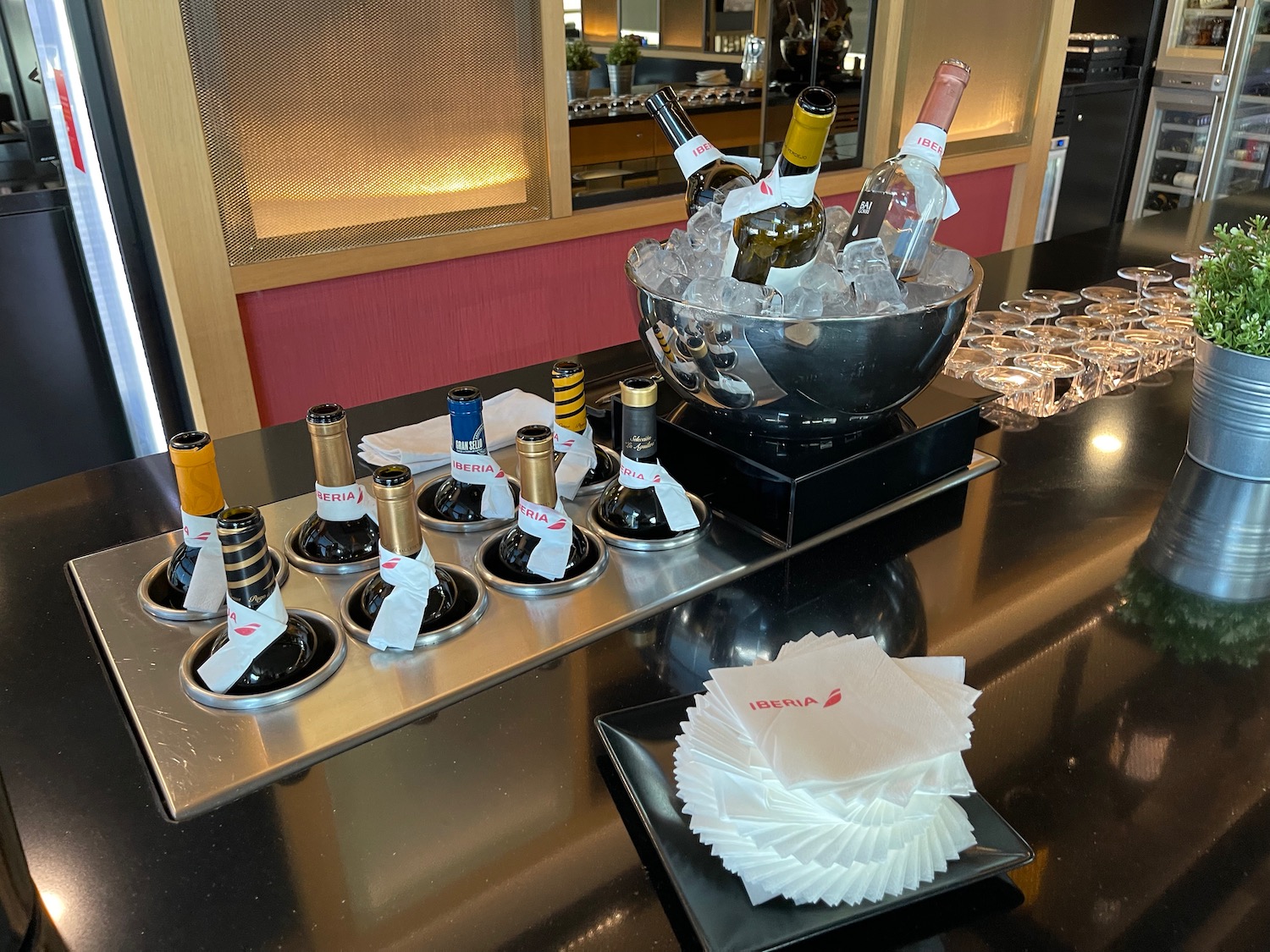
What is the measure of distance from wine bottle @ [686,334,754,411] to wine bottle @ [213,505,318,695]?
32cm

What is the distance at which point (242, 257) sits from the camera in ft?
6.51

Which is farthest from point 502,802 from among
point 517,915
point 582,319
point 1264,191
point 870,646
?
point 1264,191

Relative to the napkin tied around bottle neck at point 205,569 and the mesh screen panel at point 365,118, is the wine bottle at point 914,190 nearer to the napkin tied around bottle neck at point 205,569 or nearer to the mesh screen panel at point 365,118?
the napkin tied around bottle neck at point 205,569

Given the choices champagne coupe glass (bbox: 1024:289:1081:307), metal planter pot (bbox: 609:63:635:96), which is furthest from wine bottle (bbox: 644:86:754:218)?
metal planter pot (bbox: 609:63:635:96)

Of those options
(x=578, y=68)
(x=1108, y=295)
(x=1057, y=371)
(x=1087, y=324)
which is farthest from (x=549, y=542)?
(x=578, y=68)

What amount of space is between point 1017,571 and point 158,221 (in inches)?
68.2

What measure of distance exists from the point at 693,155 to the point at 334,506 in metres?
0.50

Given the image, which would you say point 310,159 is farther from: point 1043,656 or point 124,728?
point 1043,656

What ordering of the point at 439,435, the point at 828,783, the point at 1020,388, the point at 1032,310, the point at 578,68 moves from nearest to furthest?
the point at 828,783 → the point at 439,435 → the point at 1020,388 → the point at 1032,310 → the point at 578,68

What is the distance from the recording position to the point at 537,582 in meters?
0.84

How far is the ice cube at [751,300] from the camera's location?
31.7 inches

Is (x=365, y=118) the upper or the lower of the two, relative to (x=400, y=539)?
upper

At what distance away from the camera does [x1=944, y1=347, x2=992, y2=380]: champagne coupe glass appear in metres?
1.27

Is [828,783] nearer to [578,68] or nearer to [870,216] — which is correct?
[870,216]
